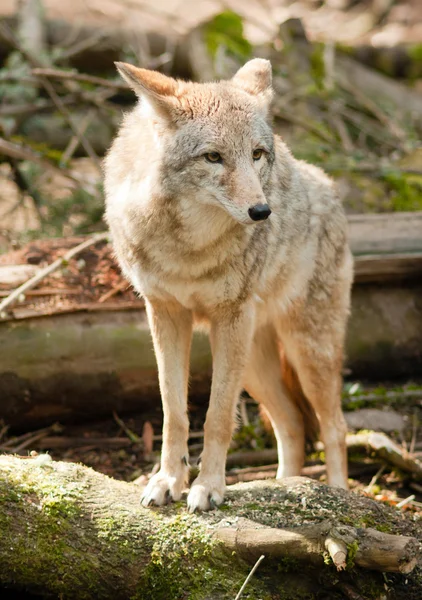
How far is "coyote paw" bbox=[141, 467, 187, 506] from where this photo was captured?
13.3ft

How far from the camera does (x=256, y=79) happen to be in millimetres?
4703

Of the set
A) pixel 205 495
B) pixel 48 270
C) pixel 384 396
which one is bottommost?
pixel 384 396

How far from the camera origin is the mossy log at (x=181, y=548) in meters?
3.45

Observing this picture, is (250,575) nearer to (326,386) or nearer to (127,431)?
(326,386)

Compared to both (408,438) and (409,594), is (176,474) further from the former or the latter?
(408,438)

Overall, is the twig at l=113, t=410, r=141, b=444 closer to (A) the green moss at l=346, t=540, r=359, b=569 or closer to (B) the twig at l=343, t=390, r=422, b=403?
(B) the twig at l=343, t=390, r=422, b=403

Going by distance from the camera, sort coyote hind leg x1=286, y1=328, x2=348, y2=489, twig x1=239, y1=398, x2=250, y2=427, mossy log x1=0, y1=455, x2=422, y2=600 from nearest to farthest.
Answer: mossy log x1=0, y1=455, x2=422, y2=600, coyote hind leg x1=286, y1=328, x2=348, y2=489, twig x1=239, y1=398, x2=250, y2=427

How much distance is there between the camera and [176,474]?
4422mm

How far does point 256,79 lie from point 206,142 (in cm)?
95

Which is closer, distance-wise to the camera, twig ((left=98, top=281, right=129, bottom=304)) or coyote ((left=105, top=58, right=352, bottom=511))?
coyote ((left=105, top=58, right=352, bottom=511))

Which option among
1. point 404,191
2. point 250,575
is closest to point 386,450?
point 250,575

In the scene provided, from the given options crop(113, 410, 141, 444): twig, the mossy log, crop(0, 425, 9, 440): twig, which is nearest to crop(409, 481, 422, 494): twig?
the mossy log

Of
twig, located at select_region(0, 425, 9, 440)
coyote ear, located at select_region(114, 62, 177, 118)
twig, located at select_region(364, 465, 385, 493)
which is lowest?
twig, located at select_region(364, 465, 385, 493)

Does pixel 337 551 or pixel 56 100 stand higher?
Answer: pixel 56 100
